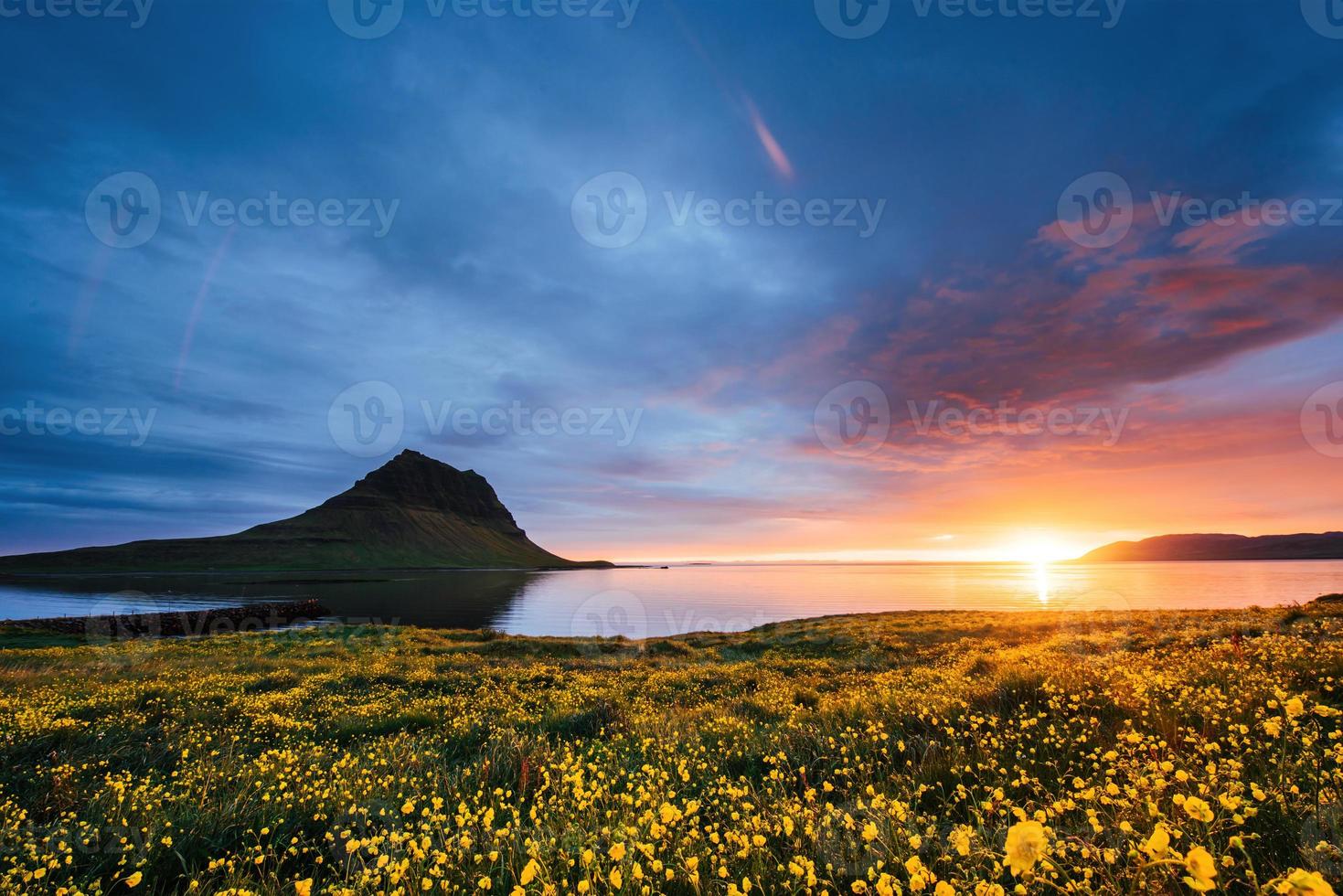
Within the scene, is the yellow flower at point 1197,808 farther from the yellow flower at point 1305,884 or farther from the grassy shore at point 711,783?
the yellow flower at point 1305,884

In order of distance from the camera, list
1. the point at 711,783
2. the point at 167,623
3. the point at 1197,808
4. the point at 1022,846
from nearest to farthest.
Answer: the point at 1022,846 < the point at 1197,808 < the point at 711,783 < the point at 167,623

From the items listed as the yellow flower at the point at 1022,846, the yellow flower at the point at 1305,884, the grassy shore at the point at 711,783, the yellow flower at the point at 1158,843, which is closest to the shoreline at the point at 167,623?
the grassy shore at the point at 711,783

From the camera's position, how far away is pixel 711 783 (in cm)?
589

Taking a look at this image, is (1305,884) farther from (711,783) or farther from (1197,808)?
(711,783)

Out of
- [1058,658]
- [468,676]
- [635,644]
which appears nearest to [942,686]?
[1058,658]

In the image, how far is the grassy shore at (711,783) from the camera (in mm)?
3506

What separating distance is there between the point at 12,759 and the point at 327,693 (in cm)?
644

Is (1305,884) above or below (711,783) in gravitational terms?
above

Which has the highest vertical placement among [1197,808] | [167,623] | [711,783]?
[1197,808]

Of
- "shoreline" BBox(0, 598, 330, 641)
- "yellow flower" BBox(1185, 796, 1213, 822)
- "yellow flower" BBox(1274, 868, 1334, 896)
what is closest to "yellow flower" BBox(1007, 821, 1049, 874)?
"yellow flower" BBox(1274, 868, 1334, 896)

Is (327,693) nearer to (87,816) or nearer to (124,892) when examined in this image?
(87,816)

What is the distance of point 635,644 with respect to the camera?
29875 millimetres

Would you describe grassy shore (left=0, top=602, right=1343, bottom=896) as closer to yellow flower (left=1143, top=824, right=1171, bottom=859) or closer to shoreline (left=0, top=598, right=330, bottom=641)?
yellow flower (left=1143, top=824, right=1171, bottom=859)

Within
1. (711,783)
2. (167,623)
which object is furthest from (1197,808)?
(167,623)
